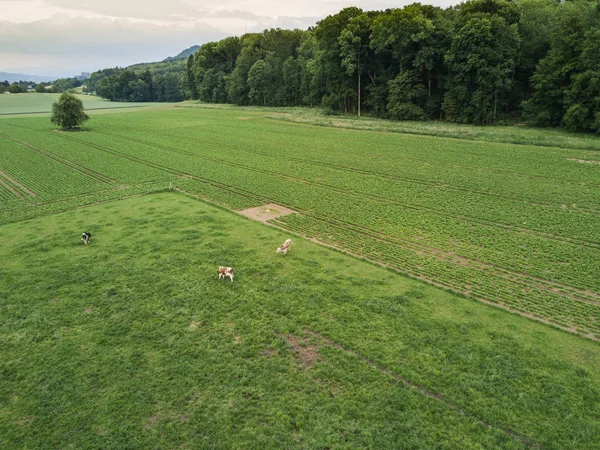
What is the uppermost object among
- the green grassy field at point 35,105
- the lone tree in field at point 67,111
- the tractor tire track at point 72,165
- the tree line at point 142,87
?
the tree line at point 142,87

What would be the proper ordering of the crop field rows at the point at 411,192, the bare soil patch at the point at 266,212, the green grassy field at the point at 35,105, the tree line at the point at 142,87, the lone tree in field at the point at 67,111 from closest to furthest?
the crop field rows at the point at 411,192
the bare soil patch at the point at 266,212
the lone tree in field at the point at 67,111
the green grassy field at the point at 35,105
the tree line at the point at 142,87

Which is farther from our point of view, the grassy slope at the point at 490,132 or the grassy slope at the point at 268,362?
the grassy slope at the point at 490,132

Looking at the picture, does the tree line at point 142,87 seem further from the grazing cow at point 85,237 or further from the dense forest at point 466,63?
the grazing cow at point 85,237

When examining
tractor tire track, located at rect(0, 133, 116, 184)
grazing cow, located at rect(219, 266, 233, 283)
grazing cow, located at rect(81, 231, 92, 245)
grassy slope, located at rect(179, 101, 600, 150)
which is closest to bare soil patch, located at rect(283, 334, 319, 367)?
grazing cow, located at rect(219, 266, 233, 283)

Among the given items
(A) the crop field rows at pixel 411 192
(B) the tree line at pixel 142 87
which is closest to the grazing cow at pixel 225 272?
(A) the crop field rows at pixel 411 192

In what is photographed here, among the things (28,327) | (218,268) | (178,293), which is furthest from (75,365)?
(218,268)

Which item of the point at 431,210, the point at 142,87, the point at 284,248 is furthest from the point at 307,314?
the point at 142,87

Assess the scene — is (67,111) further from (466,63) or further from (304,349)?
(304,349)
